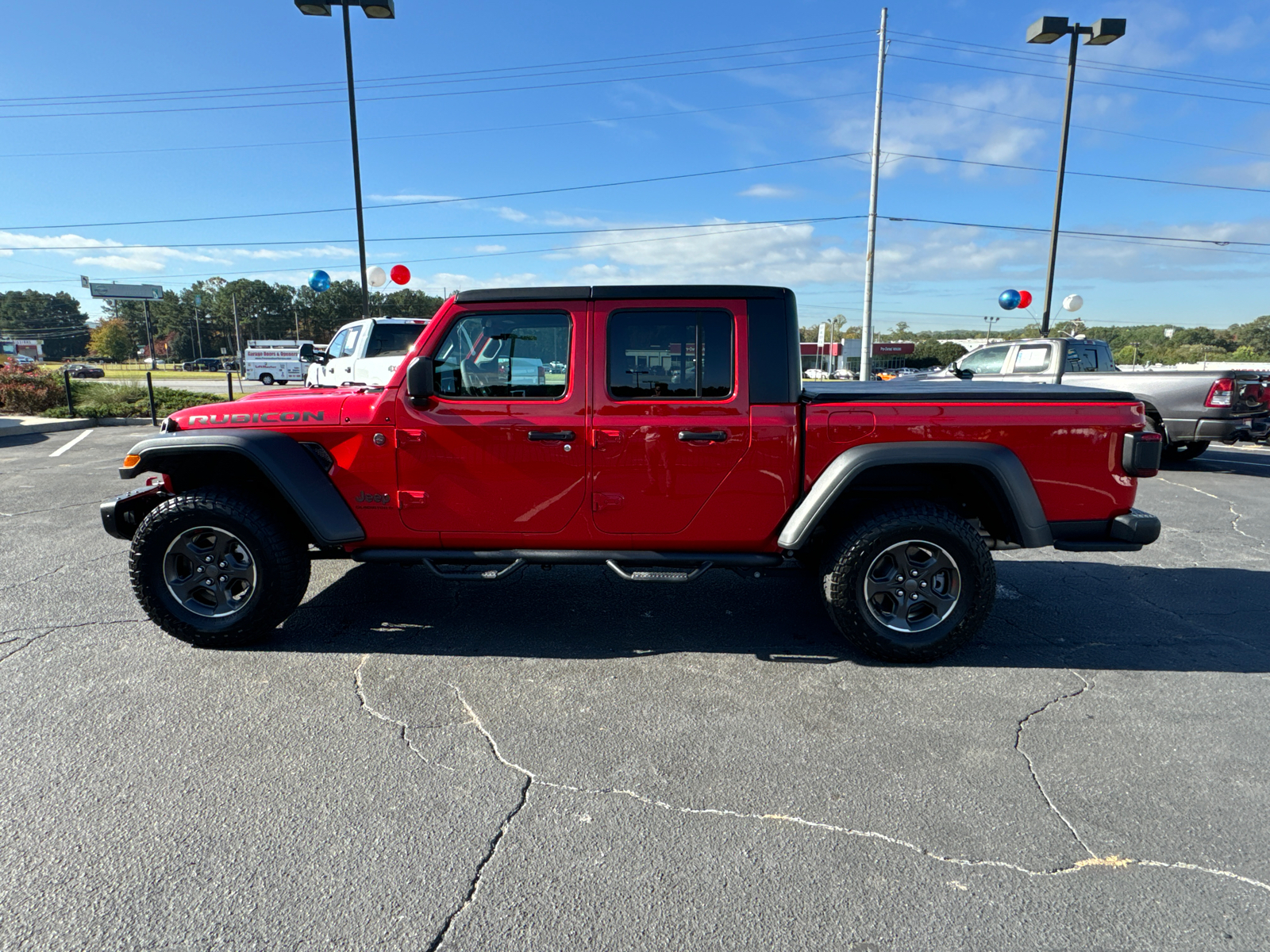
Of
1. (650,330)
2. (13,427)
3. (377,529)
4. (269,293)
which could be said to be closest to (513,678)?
(377,529)

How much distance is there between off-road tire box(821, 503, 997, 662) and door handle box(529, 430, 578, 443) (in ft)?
4.95

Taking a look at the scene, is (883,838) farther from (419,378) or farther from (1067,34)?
(1067,34)

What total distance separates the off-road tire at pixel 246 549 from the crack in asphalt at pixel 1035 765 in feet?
11.8

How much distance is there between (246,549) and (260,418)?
0.71m

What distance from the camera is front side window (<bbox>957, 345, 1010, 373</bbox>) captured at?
12180mm

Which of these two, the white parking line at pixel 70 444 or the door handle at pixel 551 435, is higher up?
the door handle at pixel 551 435

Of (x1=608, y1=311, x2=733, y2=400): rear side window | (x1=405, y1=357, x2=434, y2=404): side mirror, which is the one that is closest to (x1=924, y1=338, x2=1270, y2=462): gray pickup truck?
(x1=608, y1=311, x2=733, y2=400): rear side window

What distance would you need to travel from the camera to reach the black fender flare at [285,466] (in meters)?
3.58

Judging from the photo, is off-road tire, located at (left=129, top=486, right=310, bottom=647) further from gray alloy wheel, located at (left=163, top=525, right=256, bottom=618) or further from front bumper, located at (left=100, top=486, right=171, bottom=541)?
front bumper, located at (left=100, top=486, right=171, bottom=541)

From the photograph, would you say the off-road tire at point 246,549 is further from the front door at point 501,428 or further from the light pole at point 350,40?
the light pole at point 350,40

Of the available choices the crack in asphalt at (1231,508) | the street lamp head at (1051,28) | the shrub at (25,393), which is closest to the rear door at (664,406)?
the crack in asphalt at (1231,508)

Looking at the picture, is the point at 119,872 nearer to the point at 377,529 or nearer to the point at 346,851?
the point at 346,851

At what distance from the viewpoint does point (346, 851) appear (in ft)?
7.22

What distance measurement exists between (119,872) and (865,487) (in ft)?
11.4
